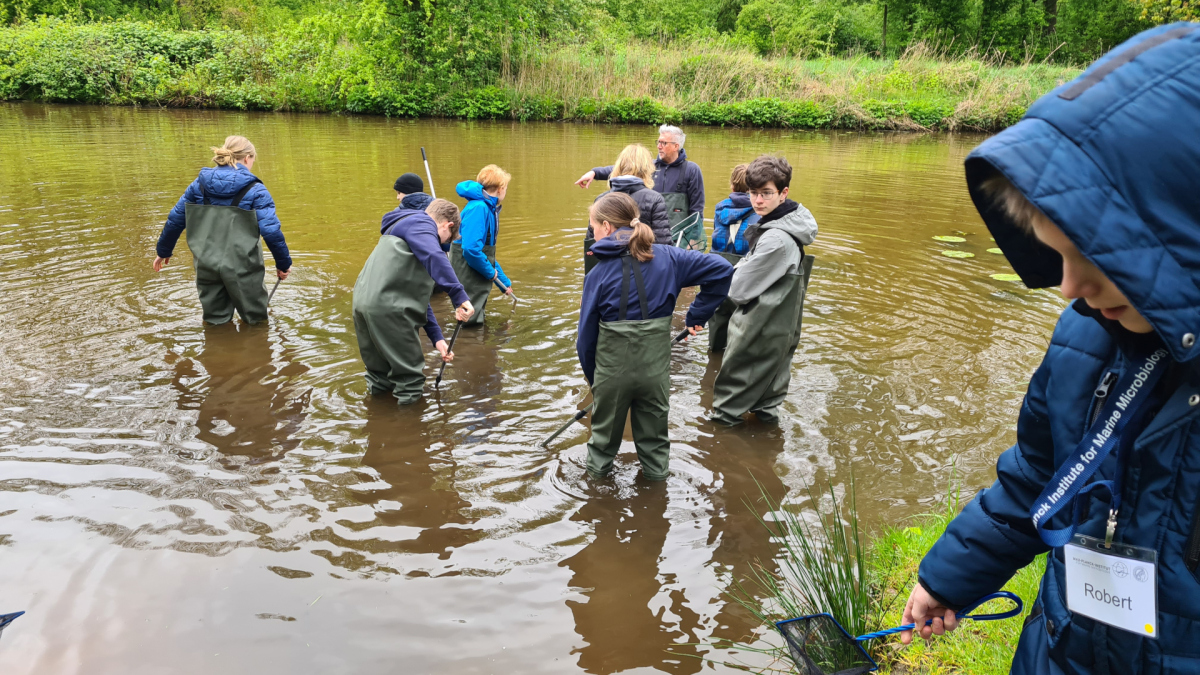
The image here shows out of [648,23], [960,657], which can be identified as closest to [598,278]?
[960,657]

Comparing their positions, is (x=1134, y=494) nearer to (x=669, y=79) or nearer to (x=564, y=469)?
(x=564, y=469)

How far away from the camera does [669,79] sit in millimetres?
28812

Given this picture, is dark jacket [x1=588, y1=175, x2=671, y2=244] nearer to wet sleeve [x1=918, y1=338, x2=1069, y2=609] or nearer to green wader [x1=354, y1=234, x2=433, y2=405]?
green wader [x1=354, y1=234, x2=433, y2=405]

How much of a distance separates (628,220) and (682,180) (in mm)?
4181

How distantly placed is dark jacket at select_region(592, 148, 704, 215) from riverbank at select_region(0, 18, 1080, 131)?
19508mm

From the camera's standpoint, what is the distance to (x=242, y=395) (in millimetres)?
6191

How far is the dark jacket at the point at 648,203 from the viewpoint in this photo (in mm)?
7074

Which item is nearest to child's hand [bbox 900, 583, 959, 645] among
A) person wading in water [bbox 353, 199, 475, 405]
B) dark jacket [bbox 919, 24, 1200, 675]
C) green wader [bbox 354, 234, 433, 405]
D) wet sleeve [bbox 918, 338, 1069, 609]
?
wet sleeve [bbox 918, 338, 1069, 609]

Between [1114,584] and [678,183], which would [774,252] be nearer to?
[678,183]

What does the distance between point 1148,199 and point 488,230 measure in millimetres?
6648

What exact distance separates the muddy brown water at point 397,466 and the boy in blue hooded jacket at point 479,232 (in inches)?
22.3

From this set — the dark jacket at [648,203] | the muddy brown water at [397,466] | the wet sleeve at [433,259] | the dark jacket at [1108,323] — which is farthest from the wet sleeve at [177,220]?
the dark jacket at [1108,323]

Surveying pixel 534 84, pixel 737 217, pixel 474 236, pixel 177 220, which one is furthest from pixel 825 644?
pixel 534 84

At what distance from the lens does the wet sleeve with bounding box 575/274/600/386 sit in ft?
15.1
